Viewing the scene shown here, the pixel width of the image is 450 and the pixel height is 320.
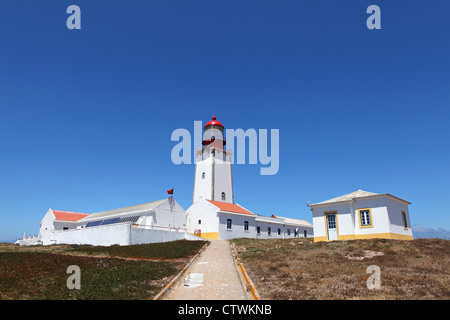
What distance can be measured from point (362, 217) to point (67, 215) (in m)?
46.9

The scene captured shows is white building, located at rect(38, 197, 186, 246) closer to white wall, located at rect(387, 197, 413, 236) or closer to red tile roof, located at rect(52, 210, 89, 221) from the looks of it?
red tile roof, located at rect(52, 210, 89, 221)

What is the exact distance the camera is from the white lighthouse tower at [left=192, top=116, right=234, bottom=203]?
43.9 meters

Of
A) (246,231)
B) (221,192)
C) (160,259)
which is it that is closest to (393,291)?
(160,259)

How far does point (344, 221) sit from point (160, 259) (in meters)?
17.1

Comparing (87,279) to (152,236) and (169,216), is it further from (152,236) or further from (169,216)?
(169,216)

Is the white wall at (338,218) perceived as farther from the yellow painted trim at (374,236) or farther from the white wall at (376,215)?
the white wall at (376,215)

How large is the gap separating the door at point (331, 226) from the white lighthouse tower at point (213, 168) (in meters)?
18.4

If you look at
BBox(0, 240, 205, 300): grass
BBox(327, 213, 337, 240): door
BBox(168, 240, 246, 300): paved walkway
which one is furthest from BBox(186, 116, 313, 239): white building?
BBox(168, 240, 246, 300): paved walkway

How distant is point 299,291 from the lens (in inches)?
452

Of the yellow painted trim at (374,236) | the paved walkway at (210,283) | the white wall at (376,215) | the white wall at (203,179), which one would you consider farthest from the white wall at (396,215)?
the white wall at (203,179)

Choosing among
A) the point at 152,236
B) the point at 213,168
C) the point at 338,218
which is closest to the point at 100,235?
the point at 152,236

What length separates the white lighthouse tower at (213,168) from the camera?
43938 mm
